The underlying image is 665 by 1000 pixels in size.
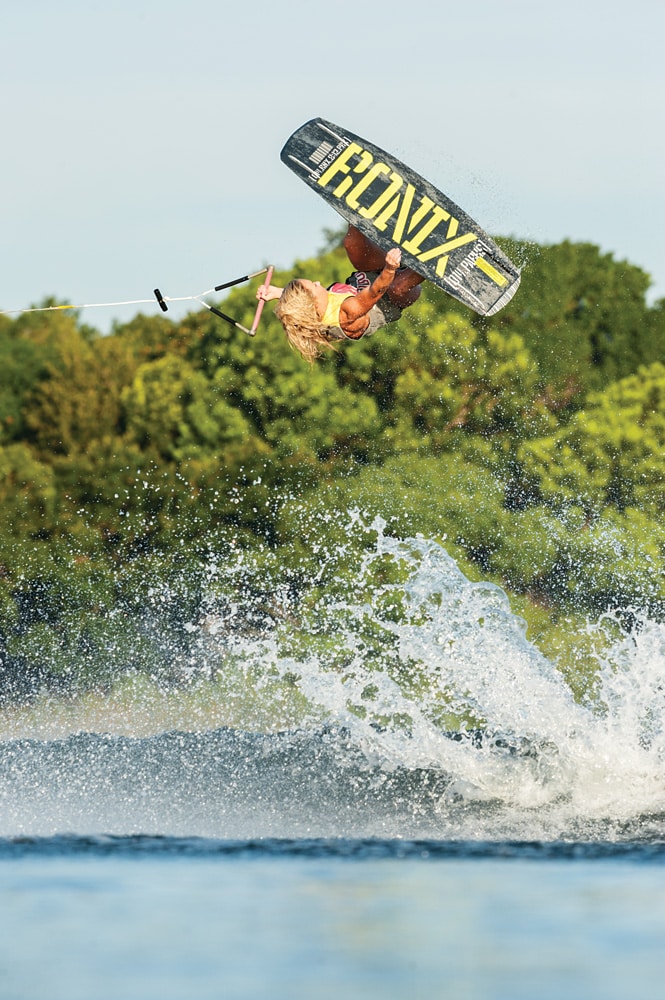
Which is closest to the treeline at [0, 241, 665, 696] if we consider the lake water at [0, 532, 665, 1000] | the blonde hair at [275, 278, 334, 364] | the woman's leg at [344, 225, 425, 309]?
the lake water at [0, 532, 665, 1000]

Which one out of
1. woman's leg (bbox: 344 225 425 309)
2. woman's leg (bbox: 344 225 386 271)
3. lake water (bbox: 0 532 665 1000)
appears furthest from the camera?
woman's leg (bbox: 344 225 386 271)

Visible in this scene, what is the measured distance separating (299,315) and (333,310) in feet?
0.68

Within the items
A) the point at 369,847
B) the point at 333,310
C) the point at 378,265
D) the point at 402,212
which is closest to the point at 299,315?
the point at 333,310

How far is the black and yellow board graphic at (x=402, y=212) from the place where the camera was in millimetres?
10930

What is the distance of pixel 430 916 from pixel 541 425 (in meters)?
21.8

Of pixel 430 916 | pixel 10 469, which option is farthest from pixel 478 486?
pixel 430 916

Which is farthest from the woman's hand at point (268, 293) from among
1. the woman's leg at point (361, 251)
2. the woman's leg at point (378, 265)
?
the woman's leg at point (361, 251)

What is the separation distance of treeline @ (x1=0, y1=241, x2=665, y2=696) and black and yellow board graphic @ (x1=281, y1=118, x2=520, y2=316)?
1521cm

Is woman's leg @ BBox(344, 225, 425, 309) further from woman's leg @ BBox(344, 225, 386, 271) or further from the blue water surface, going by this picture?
the blue water surface

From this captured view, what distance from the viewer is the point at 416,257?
426 inches

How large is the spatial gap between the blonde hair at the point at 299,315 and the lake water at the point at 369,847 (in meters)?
3.12

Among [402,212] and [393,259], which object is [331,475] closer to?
[402,212]

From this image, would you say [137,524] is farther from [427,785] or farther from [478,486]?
[427,785]

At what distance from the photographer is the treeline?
27484mm
